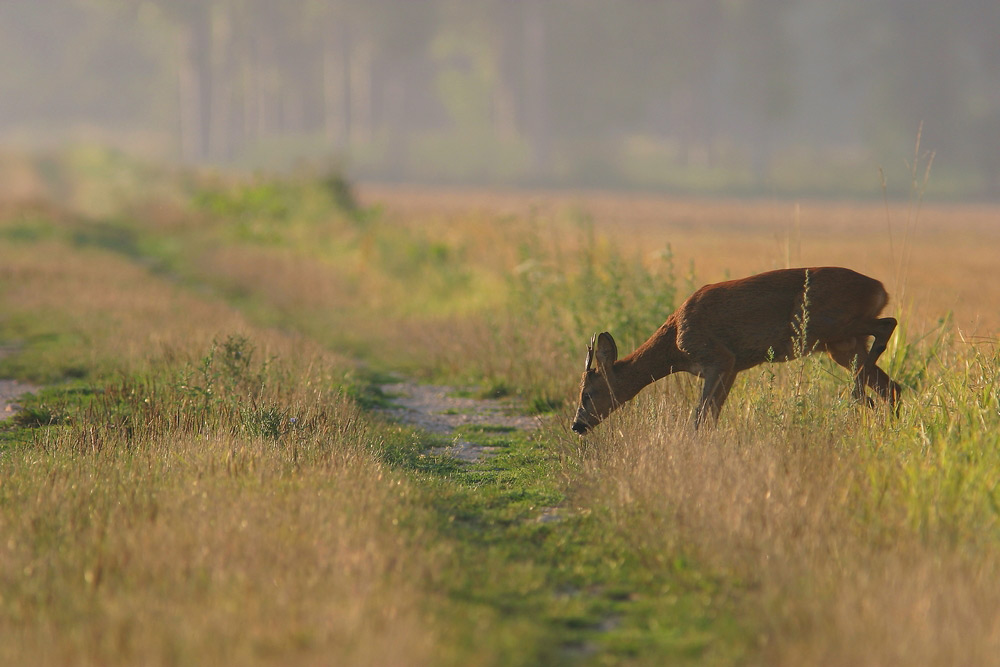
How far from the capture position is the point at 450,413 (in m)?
10.5

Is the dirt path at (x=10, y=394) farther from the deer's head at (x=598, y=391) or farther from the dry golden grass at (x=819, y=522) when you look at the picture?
the dry golden grass at (x=819, y=522)

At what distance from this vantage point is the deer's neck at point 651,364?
24.8 ft

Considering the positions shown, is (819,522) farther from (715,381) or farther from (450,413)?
(450,413)

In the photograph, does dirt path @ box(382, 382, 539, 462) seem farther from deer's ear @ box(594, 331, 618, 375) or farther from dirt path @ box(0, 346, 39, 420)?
dirt path @ box(0, 346, 39, 420)

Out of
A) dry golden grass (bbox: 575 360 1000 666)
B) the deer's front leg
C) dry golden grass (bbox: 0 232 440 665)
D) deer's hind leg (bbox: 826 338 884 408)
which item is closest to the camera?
dry golden grass (bbox: 0 232 440 665)

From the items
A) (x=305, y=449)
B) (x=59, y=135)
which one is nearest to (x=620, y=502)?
(x=305, y=449)

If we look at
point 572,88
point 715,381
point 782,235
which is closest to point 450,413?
point 715,381

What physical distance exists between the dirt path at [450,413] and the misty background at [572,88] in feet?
169

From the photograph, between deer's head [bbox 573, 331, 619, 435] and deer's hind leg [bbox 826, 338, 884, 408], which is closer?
deer's hind leg [bbox 826, 338, 884, 408]

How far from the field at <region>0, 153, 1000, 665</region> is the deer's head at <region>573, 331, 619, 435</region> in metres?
0.13

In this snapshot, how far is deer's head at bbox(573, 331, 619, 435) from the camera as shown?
760 centimetres

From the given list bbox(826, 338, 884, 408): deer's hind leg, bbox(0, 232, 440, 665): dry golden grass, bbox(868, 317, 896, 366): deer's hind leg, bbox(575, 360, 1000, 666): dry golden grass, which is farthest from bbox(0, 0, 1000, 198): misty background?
bbox(575, 360, 1000, 666): dry golden grass

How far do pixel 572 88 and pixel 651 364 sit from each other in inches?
2757

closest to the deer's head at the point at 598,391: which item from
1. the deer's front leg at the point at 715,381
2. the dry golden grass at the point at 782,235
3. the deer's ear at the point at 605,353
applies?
the deer's ear at the point at 605,353
